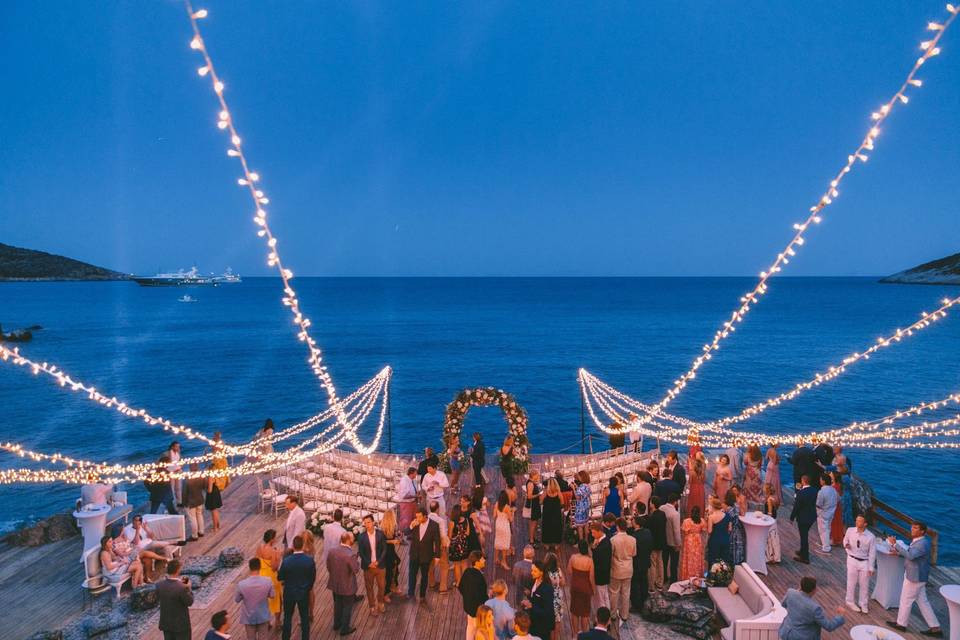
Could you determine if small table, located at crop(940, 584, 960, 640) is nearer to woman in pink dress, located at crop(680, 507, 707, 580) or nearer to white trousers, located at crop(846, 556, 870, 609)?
white trousers, located at crop(846, 556, 870, 609)

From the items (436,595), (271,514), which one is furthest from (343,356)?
(436,595)

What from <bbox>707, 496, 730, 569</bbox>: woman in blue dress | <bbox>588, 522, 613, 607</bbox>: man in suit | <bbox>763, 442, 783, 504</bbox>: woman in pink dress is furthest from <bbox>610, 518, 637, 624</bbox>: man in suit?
<bbox>763, 442, 783, 504</bbox>: woman in pink dress

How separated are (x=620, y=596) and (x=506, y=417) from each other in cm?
723

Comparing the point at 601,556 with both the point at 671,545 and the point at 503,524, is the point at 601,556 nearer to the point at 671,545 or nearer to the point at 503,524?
the point at 671,545

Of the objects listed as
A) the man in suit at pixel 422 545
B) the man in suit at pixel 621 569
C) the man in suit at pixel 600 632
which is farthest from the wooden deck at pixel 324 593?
the man in suit at pixel 600 632

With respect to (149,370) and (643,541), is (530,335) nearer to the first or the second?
(149,370)

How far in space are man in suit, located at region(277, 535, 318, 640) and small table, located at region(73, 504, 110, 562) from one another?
486 centimetres

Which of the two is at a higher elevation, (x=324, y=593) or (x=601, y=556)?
(x=601, y=556)

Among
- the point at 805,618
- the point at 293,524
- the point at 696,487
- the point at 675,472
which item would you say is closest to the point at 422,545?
the point at 293,524

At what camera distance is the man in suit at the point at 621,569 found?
307 inches

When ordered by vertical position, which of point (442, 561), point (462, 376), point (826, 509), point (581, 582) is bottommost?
point (462, 376)

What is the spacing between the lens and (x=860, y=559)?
823 centimetres

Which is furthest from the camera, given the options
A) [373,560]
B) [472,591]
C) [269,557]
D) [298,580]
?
[373,560]

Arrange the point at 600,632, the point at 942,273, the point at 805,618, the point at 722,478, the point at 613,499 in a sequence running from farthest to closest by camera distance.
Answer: the point at 942,273
the point at 722,478
the point at 613,499
the point at 805,618
the point at 600,632
